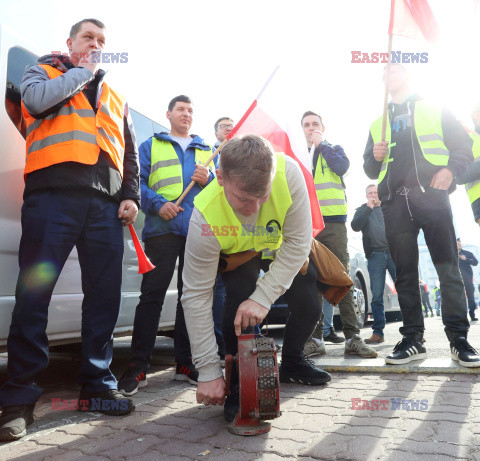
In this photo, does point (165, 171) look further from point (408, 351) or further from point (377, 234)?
point (377, 234)

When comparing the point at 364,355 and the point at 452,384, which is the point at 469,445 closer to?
the point at 452,384

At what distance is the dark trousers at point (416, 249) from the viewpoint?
3.04 meters

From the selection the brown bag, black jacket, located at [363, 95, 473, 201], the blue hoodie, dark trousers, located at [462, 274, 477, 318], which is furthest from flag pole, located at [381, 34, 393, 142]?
dark trousers, located at [462, 274, 477, 318]

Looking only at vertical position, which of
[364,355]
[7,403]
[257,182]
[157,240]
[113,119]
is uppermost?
[113,119]

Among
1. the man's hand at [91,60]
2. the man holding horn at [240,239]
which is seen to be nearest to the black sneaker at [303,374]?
the man holding horn at [240,239]

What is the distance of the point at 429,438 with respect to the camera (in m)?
1.69

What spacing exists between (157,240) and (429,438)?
6.37ft

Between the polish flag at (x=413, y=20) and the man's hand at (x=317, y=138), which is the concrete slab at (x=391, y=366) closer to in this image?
the man's hand at (x=317, y=138)

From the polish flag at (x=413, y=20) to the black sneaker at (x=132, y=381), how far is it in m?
2.79

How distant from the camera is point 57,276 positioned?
2203 mm

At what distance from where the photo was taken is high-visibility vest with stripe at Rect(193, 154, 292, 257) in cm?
199

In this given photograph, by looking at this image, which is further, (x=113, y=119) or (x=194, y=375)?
(x=194, y=375)

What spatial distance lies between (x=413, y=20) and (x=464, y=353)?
2305 millimetres

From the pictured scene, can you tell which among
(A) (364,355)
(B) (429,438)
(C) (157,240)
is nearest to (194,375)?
(C) (157,240)
